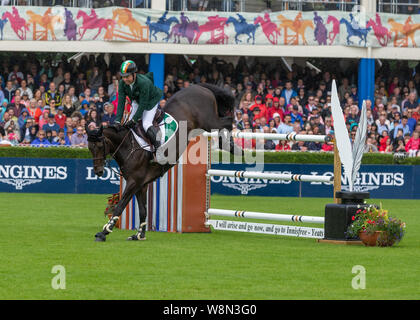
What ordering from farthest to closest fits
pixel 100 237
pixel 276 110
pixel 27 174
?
pixel 276 110
pixel 27 174
pixel 100 237

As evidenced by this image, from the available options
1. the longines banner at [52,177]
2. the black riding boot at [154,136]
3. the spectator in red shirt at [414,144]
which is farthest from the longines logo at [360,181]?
the black riding boot at [154,136]

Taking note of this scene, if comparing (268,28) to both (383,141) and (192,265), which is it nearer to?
(383,141)

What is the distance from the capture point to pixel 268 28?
31016mm

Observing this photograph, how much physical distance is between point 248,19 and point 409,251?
64.1 ft

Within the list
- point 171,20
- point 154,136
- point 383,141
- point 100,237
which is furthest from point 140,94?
point 171,20

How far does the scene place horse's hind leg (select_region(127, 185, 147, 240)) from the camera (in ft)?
44.8

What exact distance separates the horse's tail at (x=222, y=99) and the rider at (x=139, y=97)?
1.56 metres

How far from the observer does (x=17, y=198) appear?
22359mm

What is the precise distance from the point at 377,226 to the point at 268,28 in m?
19.0

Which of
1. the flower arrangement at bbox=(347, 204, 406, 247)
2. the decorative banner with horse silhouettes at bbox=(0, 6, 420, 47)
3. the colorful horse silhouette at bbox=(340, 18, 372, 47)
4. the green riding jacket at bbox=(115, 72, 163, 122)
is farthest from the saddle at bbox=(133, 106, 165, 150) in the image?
the colorful horse silhouette at bbox=(340, 18, 372, 47)

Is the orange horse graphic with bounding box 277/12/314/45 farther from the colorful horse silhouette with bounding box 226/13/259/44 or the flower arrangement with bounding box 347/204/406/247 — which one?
the flower arrangement with bounding box 347/204/406/247

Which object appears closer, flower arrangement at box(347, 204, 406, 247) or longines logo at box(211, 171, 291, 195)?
flower arrangement at box(347, 204, 406, 247)

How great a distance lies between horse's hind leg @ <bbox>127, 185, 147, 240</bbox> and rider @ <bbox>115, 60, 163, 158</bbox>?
0.77 meters

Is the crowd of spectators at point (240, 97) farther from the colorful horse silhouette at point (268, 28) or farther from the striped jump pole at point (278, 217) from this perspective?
the striped jump pole at point (278, 217)
